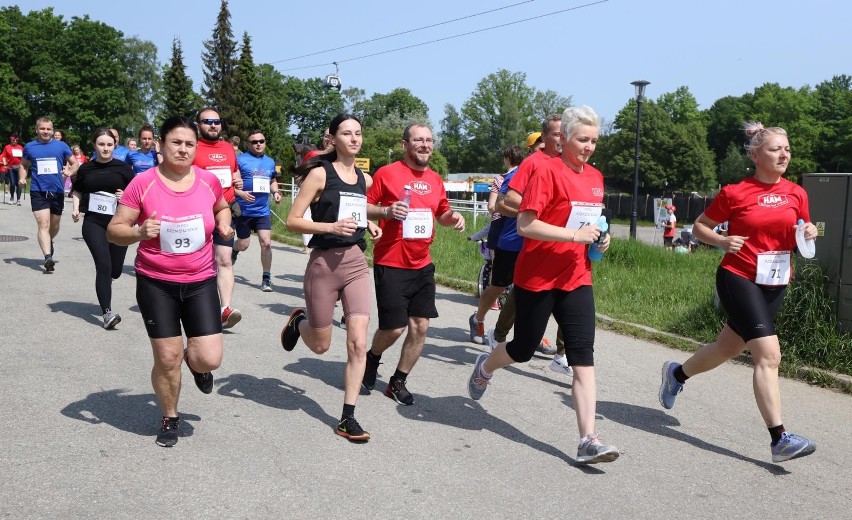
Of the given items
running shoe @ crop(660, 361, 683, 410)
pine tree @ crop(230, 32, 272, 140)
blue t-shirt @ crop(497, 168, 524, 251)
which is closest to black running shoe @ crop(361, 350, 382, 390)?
blue t-shirt @ crop(497, 168, 524, 251)

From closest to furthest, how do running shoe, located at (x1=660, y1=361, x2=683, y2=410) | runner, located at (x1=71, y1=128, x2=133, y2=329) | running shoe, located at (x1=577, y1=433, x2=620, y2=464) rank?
1. running shoe, located at (x1=577, y1=433, x2=620, y2=464)
2. running shoe, located at (x1=660, y1=361, x2=683, y2=410)
3. runner, located at (x1=71, y1=128, x2=133, y2=329)

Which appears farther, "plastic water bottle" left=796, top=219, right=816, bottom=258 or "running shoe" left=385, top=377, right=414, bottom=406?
"running shoe" left=385, top=377, right=414, bottom=406

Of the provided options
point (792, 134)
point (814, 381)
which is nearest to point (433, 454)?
point (814, 381)

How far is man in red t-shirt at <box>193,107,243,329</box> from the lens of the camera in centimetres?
845

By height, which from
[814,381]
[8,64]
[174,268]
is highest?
[8,64]

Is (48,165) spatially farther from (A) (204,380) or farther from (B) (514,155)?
(A) (204,380)

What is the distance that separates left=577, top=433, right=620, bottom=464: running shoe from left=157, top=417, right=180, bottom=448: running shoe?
2.29 metres

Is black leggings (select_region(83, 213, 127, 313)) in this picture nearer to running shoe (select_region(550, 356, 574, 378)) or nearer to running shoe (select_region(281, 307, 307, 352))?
running shoe (select_region(281, 307, 307, 352))

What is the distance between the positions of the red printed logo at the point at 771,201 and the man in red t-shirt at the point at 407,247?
193 cm

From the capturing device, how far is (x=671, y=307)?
953 centimetres

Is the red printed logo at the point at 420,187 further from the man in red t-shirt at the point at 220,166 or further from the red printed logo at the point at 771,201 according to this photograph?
the man in red t-shirt at the point at 220,166

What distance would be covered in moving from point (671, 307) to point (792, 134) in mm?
88415

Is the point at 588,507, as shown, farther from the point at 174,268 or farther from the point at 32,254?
the point at 32,254

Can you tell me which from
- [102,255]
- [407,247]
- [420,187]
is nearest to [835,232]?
[420,187]
